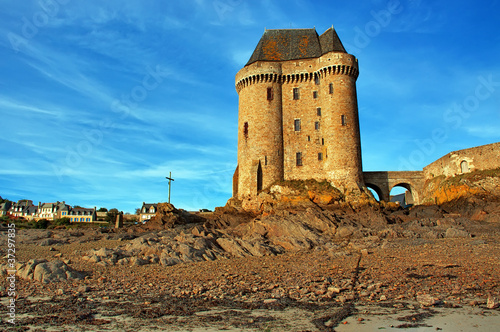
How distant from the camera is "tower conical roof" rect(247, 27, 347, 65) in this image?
116ft

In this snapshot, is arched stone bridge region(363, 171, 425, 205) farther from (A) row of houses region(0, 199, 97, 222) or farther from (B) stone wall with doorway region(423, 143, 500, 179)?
(A) row of houses region(0, 199, 97, 222)

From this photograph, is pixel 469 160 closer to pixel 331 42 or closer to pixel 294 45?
pixel 331 42

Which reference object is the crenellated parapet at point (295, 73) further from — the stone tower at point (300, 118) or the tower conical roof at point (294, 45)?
the tower conical roof at point (294, 45)

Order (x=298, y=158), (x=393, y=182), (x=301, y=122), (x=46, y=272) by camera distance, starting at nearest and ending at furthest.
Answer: (x=46, y=272), (x=298, y=158), (x=301, y=122), (x=393, y=182)

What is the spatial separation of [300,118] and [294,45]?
8385 mm

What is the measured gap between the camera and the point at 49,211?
242ft

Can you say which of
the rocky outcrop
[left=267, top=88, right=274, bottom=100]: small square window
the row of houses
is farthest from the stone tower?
the row of houses

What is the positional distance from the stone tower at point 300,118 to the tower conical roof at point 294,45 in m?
0.11

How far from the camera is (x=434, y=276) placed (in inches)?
438

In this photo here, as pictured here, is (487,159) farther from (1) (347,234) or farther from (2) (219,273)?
(2) (219,273)

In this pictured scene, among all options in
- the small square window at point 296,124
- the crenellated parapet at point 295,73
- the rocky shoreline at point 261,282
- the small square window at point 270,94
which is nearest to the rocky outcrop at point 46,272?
the rocky shoreline at point 261,282

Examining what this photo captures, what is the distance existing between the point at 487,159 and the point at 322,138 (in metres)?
13.8

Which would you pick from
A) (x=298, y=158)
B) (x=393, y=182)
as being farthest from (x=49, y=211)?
(x=393, y=182)

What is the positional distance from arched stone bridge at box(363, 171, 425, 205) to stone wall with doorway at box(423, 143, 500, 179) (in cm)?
245
